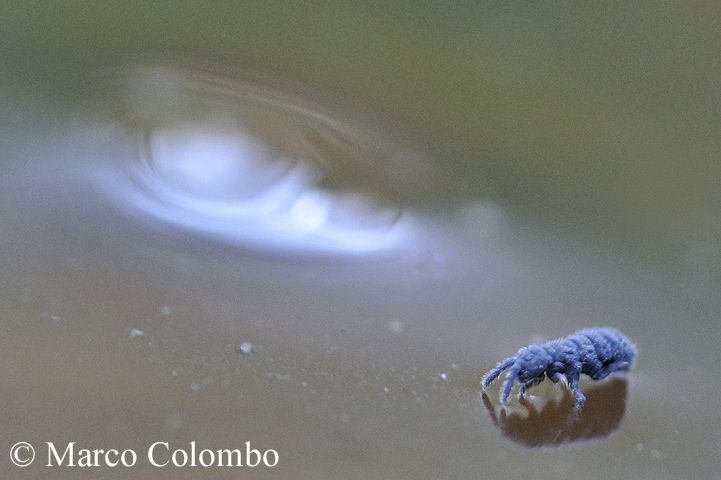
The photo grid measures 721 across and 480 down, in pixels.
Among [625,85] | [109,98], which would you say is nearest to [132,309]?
[109,98]

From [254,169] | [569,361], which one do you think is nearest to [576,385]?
[569,361]

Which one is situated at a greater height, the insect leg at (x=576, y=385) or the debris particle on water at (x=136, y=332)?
the debris particle on water at (x=136, y=332)

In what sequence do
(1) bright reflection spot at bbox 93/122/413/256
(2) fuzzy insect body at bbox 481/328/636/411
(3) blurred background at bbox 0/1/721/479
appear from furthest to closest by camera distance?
1. (1) bright reflection spot at bbox 93/122/413/256
2. (2) fuzzy insect body at bbox 481/328/636/411
3. (3) blurred background at bbox 0/1/721/479

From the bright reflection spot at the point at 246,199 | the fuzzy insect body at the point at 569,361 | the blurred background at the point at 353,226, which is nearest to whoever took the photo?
the blurred background at the point at 353,226

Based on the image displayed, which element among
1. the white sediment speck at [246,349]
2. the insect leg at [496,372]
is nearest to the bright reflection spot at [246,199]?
the white sediment speck at [246,349]

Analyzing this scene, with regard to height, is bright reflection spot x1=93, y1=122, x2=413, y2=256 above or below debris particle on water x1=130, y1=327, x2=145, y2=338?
above

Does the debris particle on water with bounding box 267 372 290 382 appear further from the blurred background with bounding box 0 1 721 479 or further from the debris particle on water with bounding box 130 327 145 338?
the debris particle on water with bounding box 130 327 145 338

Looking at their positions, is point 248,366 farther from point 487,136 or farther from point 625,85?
point 625,85

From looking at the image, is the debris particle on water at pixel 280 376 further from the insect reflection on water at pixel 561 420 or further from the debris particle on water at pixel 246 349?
the insect reflection on water at pixel 561 420

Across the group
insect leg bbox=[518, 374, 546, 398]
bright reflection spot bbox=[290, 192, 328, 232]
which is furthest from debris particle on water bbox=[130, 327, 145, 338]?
insect leg bbox=[518, 374, 546, 398]

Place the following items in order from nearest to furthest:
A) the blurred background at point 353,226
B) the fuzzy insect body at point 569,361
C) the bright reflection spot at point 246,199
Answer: the blurred background at point 353,226 < the fuzzy insect body at point 569,361 < the bright reflection spot at point 246,199
